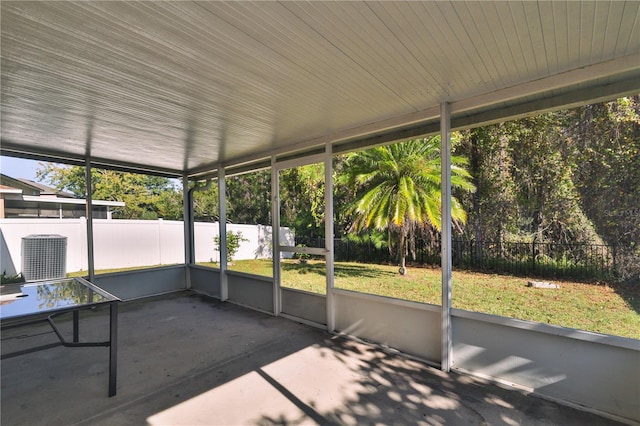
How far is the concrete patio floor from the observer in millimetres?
2039

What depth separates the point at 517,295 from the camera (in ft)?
16.4

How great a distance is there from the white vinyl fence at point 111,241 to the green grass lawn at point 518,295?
91 cm

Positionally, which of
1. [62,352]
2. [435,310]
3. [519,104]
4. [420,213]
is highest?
[519,104]

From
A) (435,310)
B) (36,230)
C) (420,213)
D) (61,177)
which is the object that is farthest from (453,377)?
(61,177)

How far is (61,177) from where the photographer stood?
9078 mm

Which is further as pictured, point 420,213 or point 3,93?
point 420,213

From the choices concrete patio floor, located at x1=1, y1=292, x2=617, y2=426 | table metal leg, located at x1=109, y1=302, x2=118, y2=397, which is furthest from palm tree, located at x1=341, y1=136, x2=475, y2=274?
table metal leg, located at x1=109, y1=302, x2=118, y2=397

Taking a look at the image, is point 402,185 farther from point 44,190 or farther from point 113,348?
point 44,190

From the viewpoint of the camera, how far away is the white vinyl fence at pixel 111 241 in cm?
492

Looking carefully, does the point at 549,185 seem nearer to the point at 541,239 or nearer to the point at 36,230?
the point at 541,239

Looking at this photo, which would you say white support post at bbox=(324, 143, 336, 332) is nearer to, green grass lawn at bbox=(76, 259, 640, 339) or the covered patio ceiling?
green grass lawn at bbox=(76, 259, 640, 339)

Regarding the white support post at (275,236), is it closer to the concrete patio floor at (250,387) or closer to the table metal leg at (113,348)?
the concrete patio floor at (250,387)

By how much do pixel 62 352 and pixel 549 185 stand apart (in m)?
8.62

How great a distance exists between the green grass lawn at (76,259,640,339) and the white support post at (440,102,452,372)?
66.5 inches
